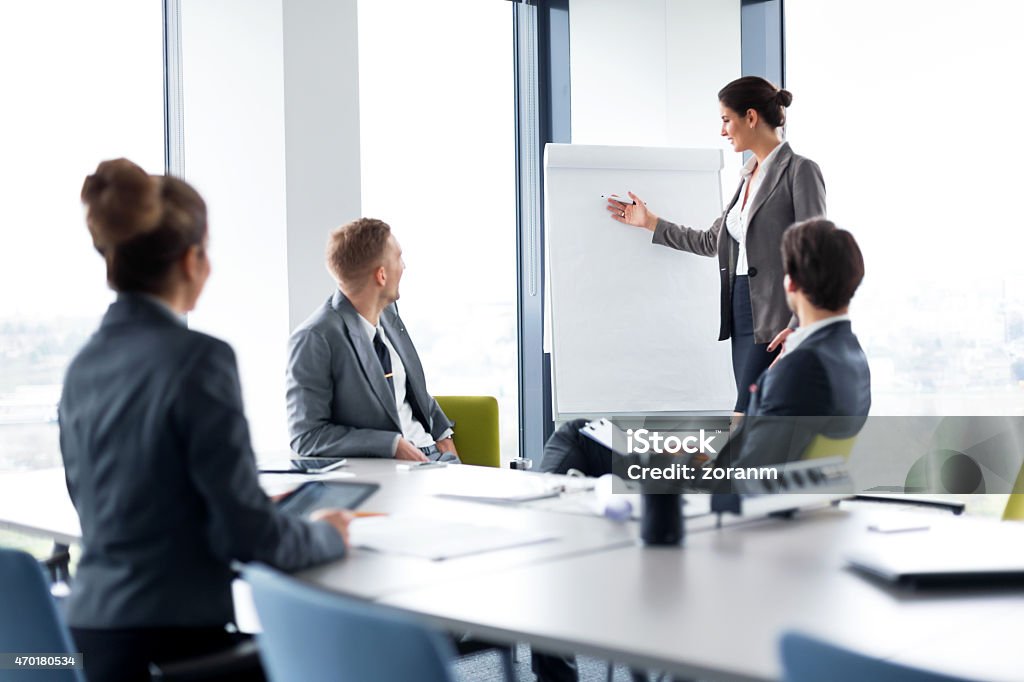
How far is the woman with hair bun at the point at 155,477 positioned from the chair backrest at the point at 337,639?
39cm

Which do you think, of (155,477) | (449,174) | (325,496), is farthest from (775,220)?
(155,477)

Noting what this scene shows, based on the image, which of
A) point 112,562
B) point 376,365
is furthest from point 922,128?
point 112,562

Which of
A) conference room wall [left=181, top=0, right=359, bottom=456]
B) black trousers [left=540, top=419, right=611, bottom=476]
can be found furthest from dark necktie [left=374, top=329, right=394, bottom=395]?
conference room wall [left=181, top=0, right=359, bottom=456]

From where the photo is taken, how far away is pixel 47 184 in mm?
4199

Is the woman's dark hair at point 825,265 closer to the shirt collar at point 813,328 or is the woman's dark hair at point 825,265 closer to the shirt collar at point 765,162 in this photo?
the shirt collar at point 813,328

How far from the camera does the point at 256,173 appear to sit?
15.1ft

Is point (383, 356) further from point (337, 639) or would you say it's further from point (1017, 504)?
point (337, 639)

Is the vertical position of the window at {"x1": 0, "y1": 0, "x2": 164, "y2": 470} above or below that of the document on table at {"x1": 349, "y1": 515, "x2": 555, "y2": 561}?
above

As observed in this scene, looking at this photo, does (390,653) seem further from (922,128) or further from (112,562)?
(922,128)

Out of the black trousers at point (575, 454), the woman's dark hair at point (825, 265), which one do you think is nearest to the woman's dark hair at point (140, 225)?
the woman's dark hair at point (825, 265)

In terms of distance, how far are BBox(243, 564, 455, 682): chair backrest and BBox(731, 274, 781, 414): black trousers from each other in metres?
3.09

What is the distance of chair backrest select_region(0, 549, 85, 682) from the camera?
159 cm

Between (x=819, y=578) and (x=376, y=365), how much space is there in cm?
209

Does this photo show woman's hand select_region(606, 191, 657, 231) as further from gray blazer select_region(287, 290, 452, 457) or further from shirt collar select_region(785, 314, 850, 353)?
shirt collar select_region(785, 314, 850, 353)
